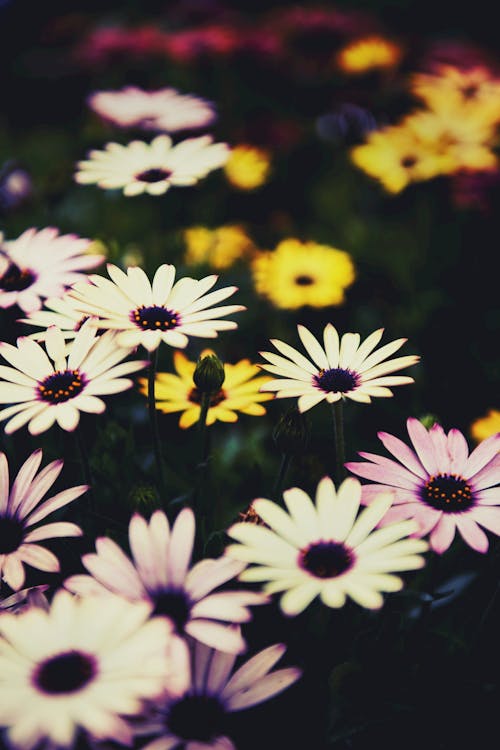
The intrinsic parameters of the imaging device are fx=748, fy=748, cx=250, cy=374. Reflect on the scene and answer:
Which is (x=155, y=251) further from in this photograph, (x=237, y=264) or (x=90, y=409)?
(x=90, y=409)

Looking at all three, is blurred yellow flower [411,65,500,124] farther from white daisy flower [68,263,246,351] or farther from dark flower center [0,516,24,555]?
dark flower center [0,516,24,555]

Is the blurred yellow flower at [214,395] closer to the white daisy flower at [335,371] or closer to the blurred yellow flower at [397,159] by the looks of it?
the white daisy flower at [335,371]

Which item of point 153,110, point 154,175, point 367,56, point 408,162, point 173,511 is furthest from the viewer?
point 367,56

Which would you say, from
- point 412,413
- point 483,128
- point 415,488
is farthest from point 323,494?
point 483,128

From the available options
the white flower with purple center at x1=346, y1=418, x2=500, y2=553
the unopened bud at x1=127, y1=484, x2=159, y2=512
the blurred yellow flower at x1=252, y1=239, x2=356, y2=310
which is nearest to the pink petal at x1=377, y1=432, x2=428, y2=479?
the white flower with purple center at x1=346, y1=418, x2=500, y2=553

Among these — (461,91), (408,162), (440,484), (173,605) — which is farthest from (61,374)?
(461,91)

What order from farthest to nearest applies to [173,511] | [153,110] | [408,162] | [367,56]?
1. [367,56]
2. [408,162]
3. [153,110]
4. [173,511]

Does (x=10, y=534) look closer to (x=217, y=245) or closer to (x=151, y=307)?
(x=151, y=307)
